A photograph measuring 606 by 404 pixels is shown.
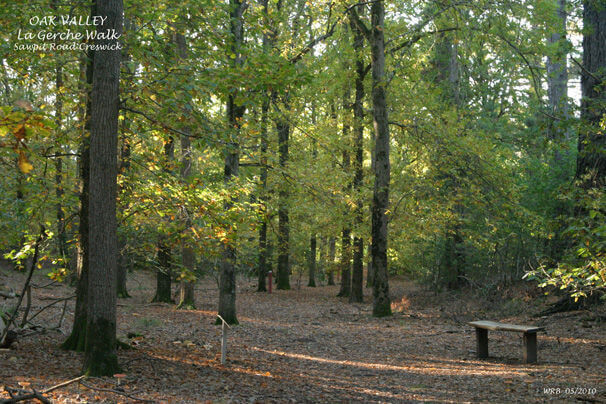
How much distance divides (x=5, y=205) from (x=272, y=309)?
10.4 meters

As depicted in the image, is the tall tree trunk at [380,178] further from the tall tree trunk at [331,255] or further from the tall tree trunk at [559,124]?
the tall tree trunk at [331,255]

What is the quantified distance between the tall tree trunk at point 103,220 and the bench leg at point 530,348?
6.59 metres

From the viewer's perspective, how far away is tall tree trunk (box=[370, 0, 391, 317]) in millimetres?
14266

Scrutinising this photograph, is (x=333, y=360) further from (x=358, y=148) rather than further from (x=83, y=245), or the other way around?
(x=358, y=148)

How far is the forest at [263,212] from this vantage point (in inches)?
247

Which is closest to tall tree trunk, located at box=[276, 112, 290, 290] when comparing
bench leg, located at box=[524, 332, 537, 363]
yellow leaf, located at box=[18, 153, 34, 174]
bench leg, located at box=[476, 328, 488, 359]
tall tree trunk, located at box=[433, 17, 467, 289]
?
tall tree trunk, located at box=[433, 17, 467, 289]

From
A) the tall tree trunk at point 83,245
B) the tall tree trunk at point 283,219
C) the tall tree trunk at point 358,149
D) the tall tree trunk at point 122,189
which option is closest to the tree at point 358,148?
the tall tree trunk at point 358,149

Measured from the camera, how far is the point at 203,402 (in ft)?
18.5

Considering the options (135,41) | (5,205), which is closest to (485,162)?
(135,41)

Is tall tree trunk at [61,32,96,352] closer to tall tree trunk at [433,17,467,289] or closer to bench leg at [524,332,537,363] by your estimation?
bench leg at [524,332,537,363]

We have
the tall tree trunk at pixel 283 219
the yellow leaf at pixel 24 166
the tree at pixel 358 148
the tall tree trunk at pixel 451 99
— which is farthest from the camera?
the tall tree trunk at pixel 283 219

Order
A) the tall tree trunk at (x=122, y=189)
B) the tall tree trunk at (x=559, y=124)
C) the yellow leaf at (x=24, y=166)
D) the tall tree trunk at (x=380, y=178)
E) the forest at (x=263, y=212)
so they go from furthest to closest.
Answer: the tall tree trunk at (x=380, y=178), the tall tree trunk at (x=122, y=189), the tall tree trunk at (x=559, y=124), the forest at (x=263, y=212), the yellow leaf at (x=24, y=166)

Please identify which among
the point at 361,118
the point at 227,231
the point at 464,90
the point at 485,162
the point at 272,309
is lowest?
the point at 272,309

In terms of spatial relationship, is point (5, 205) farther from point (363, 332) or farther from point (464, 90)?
point (464, 90)
